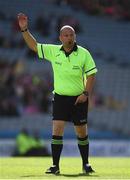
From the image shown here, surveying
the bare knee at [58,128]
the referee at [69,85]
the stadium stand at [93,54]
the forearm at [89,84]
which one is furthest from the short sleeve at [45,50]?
the stadium stand at [93,54]

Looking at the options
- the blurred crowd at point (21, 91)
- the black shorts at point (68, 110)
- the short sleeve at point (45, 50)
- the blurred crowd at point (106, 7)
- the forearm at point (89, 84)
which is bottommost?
the blurred crowd at point (21, 91)

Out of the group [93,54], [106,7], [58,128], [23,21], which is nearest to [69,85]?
[58,128]

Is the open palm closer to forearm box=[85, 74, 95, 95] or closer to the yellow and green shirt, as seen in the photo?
the yellow and green shirt

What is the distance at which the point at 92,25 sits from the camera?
2631 centimetres

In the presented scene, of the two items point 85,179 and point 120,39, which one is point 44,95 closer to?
point 120,39

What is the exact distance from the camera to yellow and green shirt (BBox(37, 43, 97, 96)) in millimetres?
9117

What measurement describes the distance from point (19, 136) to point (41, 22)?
6.44 metres

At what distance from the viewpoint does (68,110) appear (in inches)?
364

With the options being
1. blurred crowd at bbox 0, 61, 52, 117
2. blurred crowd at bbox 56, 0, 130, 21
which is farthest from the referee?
blurred crowd at bbox 56, 0, 130, 21

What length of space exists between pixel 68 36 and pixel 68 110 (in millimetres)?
964

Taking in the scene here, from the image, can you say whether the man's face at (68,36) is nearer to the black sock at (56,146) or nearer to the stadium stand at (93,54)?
the black sock at (56,146)

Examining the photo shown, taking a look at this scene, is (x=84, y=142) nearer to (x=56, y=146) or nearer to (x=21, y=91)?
(x=56, y=146)

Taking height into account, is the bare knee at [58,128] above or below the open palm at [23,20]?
below

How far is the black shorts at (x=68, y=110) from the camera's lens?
9.19 meters
